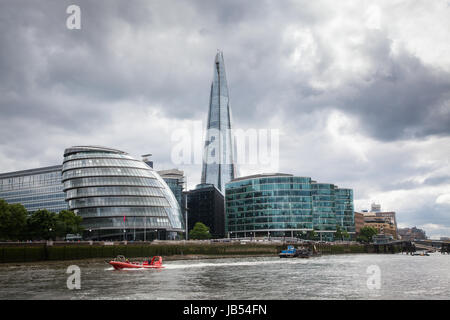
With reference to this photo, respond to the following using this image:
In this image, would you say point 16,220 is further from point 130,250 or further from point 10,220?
point 130,250

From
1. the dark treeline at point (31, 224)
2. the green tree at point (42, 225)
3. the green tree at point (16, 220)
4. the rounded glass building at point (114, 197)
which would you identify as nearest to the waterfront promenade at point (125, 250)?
the green tree at point (16, 220)

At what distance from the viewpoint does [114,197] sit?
134 meters

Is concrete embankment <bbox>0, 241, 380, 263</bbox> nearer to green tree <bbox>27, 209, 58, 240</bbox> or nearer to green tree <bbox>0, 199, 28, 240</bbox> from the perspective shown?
green tree <bbox>0, 199, 28, 240</bbox>

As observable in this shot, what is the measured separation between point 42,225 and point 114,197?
36.0 meters

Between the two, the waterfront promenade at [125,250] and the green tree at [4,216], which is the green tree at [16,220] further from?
the waterfront promenade at [125,250]

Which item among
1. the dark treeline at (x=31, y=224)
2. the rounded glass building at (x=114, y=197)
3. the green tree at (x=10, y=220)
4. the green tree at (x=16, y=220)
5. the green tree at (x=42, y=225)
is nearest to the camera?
the green tree at (x=10, y=220)

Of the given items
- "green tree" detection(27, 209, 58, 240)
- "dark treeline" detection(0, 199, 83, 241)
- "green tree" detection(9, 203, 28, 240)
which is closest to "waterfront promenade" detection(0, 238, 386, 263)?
"green tree" detection(9, 203, 28, 240)

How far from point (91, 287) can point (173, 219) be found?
10400 cm

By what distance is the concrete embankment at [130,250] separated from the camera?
7525cm

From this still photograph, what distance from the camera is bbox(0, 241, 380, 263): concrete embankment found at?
75250 mm

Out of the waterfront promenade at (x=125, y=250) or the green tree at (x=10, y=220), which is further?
the green tree at (x=10, y=220)

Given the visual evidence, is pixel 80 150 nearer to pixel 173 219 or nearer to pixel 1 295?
pixel 173 219

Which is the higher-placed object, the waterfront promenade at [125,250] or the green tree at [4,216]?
the green tree at [4,216]

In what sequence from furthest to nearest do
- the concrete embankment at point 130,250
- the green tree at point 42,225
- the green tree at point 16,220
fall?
the green tree at point 42,225 < the green tree at point 16,220 < the concrete embankment at point 130,250
